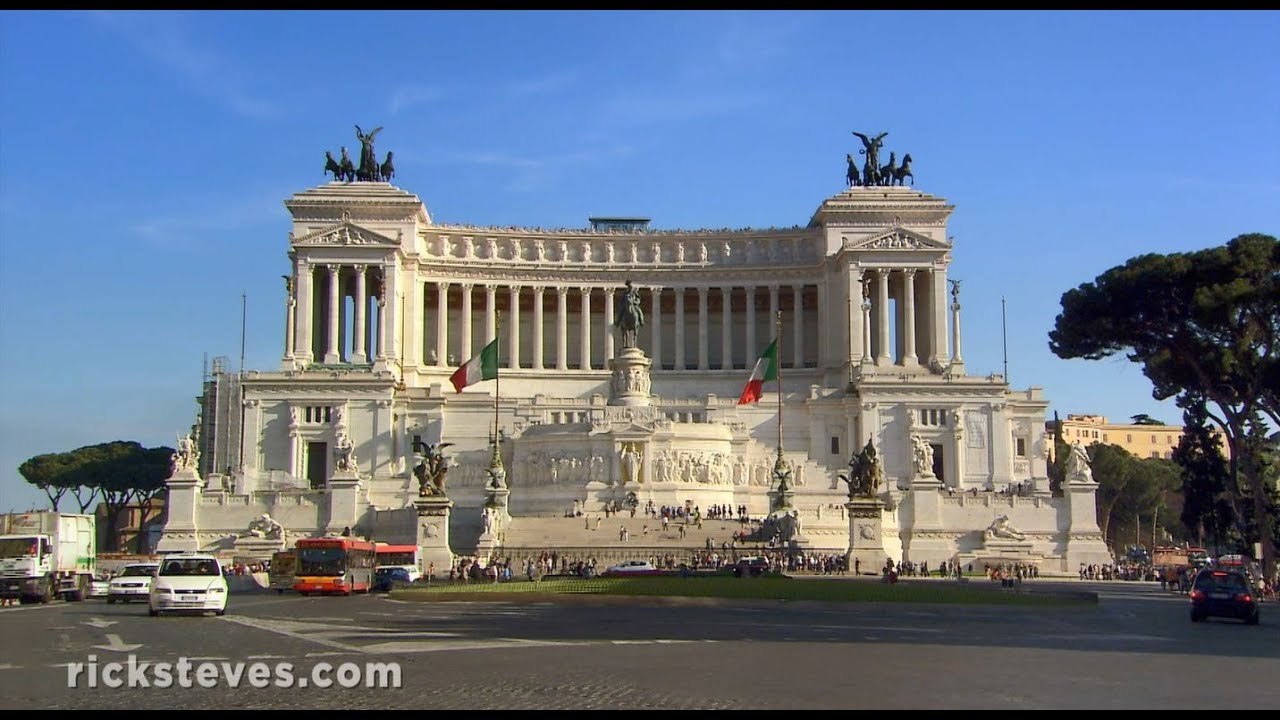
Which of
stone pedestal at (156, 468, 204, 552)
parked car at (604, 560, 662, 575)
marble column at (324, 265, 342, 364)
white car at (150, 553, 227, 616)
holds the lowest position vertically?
parked car at (604, 560, 662, 575)

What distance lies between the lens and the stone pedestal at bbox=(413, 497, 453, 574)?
A: 62594 millimetres

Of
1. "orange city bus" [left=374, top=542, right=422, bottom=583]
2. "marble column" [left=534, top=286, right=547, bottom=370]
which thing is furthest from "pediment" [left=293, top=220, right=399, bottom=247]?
"orange city bus" [left=374, top=542, right=422, bottom=583]

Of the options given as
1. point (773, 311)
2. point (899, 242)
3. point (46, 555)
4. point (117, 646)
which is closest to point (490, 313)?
point (773, 311)

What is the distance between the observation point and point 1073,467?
77.2m

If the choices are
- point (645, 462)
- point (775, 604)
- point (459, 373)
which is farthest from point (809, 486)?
point (775, 604)

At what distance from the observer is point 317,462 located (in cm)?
9412

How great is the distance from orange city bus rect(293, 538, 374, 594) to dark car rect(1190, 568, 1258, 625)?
91.6 feet

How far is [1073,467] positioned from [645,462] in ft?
76.1

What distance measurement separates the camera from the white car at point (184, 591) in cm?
3719

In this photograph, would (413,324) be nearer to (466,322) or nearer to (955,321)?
(466,322)

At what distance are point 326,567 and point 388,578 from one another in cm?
474

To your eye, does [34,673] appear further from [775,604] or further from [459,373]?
[459,373]

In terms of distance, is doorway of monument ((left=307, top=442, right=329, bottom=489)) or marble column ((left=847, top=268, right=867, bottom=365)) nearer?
doorway of monument ((left=307, top=442, right=329, bottom=489))

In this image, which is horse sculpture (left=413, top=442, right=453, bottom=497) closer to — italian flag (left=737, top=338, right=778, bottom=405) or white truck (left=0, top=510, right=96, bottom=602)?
white truck (left=0, top=510, right=96, bottom=602)
